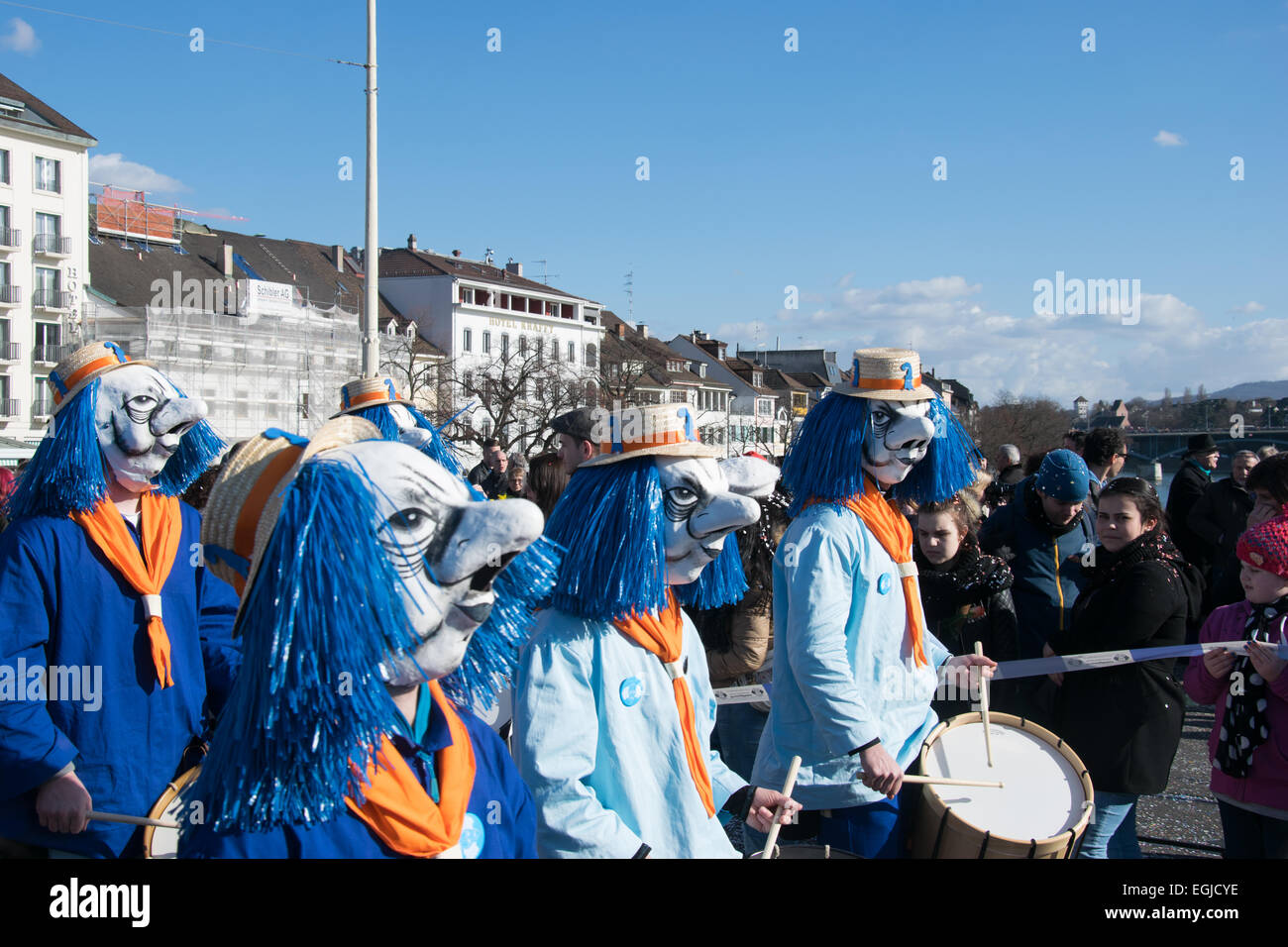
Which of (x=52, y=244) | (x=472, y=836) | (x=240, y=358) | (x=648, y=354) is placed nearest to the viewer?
(x=472, y=836)

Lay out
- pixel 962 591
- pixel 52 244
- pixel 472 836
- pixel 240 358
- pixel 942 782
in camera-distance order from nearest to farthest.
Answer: pixel 472 836 → pixel 942 782 → pixel 962 591 → pixel 240 358 → pixel 52 244

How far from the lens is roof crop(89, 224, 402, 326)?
41.1m

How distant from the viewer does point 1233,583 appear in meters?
5.94

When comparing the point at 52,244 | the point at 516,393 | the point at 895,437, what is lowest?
the point at 895,437

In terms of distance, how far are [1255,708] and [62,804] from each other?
3.49 metres

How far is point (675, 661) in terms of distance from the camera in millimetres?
2465

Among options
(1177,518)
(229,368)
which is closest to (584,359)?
(229,368)

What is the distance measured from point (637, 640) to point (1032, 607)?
9.68 ft

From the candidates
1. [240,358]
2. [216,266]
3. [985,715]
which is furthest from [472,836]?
[216,266]

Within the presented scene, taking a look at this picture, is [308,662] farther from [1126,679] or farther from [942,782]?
[1126,679]

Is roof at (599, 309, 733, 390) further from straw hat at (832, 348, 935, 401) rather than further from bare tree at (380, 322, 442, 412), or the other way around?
straw hat at (832, 348, 935, 401)

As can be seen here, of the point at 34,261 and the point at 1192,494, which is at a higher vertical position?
the point at 34,261

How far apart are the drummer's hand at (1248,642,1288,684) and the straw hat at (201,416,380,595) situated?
9.88 feet
